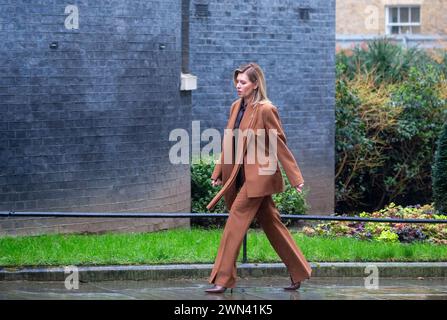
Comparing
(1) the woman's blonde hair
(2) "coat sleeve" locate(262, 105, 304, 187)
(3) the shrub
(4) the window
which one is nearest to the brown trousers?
(2) "coat sleeve" locate(262, 105, 304, 187)

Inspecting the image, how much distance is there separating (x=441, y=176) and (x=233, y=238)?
21.7ft

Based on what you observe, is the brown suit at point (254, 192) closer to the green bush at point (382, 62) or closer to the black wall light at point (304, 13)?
the black wall light at point (304, 13)

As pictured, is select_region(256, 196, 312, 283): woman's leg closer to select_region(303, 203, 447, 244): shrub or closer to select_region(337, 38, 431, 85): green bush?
select_region(303, 203, 447, 244): shrub

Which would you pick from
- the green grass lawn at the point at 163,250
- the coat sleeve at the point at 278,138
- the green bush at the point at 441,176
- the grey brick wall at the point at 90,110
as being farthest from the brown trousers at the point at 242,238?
the green bush at the point at 441,176

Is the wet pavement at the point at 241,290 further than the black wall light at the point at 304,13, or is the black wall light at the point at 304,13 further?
the black wall light at the point at 304,13

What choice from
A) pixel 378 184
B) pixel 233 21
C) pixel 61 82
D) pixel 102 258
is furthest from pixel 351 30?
pixel 102 258

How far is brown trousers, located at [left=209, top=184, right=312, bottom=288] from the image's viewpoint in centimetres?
996

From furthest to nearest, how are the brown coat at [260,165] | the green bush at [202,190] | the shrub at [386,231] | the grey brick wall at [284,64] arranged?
1. the grey brick wall at [284,64]
2. the green bush at [202,190]
3. the shrub at [386,231]
4. the brown coat at [260,165]

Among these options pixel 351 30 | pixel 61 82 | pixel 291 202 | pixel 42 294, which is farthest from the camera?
pixel 351 30

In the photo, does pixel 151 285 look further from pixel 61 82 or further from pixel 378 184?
pixel 378 184

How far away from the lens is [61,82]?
45.8ft

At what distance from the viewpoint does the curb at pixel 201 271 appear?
10656 millimetres

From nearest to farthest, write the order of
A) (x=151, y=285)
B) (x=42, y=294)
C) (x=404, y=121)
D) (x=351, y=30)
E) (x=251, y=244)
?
(x=42, y=294) → (x=151, y=285) → (x=251, y=244) → (x=404, y=121) → (x=351, y=30)
